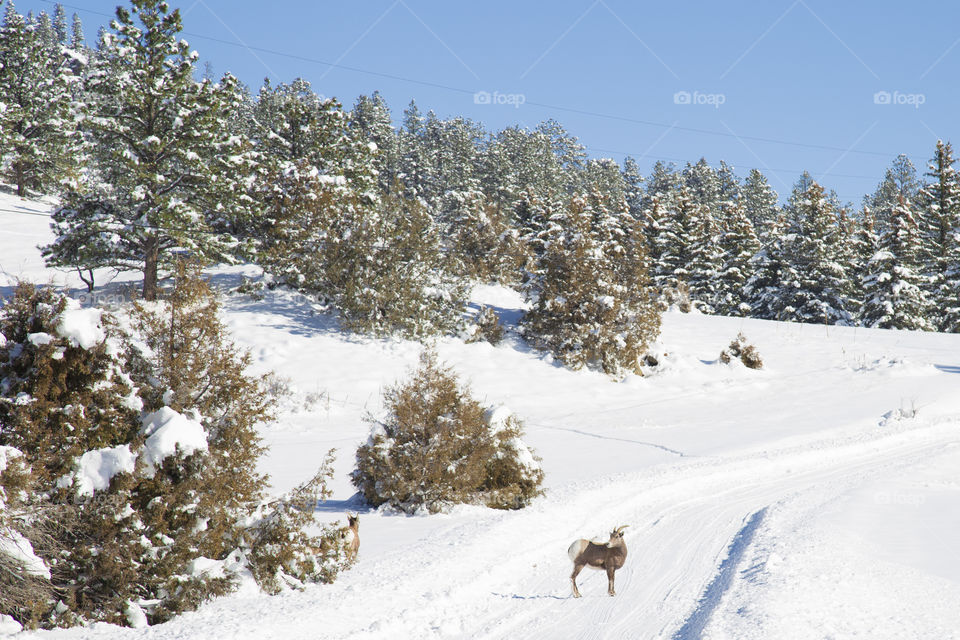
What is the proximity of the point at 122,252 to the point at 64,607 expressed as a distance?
19854mm

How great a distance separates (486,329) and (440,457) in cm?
1661

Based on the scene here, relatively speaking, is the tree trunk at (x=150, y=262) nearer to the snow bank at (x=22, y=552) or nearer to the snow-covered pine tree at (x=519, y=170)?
the snow bank at (x=22, y=552)

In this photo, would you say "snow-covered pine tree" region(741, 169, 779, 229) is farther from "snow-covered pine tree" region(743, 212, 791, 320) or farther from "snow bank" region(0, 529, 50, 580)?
"snow bank" region(0, 529, 50, 580)

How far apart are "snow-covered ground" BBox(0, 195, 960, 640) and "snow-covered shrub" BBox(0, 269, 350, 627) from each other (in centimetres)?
37

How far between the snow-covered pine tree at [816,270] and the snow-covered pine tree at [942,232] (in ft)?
17.0

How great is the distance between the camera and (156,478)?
6.36 metres

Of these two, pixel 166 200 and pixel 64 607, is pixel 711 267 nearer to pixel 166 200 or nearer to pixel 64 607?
pixel 166 200

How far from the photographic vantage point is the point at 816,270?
138 feet

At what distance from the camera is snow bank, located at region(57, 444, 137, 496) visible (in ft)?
19.5

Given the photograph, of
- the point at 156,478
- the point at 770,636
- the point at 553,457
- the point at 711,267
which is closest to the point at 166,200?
the point at 553,457

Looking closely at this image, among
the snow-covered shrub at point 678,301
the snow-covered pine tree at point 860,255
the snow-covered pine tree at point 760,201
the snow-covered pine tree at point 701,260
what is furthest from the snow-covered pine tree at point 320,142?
the snow-covered pine tree at point 760,201

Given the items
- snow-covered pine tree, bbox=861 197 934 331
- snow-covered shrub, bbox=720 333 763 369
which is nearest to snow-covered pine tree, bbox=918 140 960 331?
snow-covered pine tree, bbox=861 197 934 331

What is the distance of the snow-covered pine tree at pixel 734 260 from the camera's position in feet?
155

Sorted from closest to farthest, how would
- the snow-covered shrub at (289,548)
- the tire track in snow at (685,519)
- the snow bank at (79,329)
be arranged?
the snow bank at (79,329) → the tire track in snow at (685,519) → the snow-covered shrub at (289,548)
